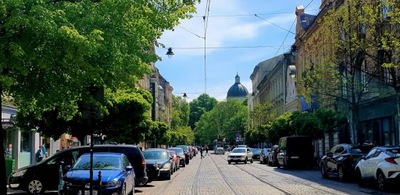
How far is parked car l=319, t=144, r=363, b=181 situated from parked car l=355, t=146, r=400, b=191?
8.12 ft

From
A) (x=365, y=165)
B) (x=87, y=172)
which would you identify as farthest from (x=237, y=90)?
(x=87, y=172)

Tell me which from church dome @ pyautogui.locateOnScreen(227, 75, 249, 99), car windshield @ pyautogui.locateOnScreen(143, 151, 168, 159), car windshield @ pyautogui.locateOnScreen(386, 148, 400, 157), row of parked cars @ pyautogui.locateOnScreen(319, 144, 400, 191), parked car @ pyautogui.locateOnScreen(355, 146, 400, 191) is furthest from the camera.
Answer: church dome @ pyautogui.locateOnScreen(227, 75, 249, 99)

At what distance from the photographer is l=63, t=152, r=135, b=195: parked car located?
14.4m

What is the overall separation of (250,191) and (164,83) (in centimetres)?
10530

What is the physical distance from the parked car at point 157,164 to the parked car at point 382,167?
9113 millimetres

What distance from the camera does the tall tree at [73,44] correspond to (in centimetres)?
977

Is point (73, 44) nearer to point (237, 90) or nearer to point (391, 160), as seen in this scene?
point (391, 160)

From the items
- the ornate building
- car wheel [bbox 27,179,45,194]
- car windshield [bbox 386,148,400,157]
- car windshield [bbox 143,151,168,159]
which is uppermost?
the ornate building

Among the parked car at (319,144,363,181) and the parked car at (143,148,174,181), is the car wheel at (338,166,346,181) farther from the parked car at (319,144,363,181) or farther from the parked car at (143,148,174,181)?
the parked car at (143,148,174,181)

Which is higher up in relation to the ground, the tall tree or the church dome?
the church dome

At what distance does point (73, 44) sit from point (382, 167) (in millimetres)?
12209

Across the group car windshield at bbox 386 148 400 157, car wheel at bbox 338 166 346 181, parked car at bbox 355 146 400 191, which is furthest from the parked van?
car windshield at bbox 386 148 400 157

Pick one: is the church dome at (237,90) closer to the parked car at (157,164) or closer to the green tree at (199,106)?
the green tree at (199,106)

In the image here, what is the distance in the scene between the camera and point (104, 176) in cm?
1479
